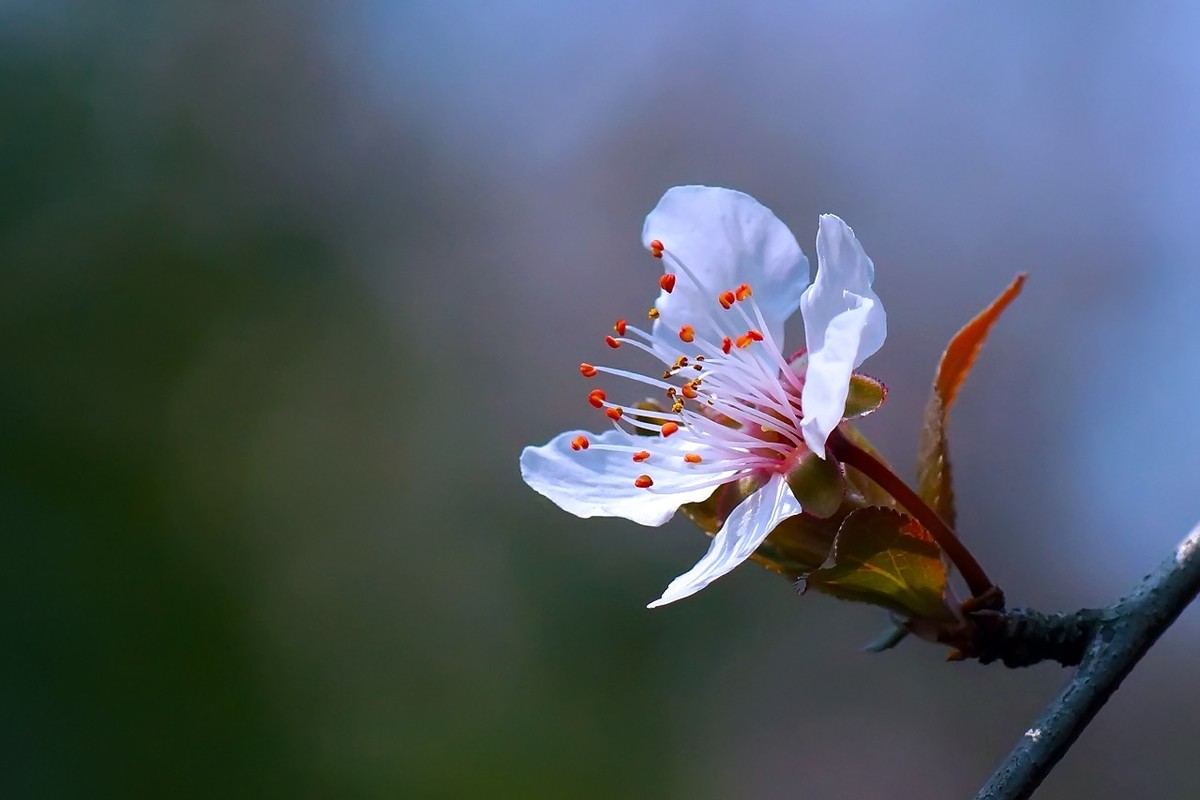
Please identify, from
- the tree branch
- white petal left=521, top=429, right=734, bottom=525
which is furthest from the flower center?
the tree branch

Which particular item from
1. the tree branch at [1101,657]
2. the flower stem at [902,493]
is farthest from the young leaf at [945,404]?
the tree branch at [1101,657]

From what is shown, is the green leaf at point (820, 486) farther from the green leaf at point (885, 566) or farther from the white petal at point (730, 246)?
the white petal at point (730, 246)

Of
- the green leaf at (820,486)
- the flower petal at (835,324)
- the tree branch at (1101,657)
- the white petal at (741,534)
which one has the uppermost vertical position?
the flower petal at (835,324)

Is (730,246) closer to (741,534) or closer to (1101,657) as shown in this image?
(741,534)

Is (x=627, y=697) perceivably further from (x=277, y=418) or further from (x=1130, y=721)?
(x=277, y=418)

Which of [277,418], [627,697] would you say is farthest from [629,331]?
[277,418]

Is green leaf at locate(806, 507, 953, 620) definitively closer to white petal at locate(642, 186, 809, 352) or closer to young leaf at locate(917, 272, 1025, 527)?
young leaf at locate(917, 272, 1025, 527)
